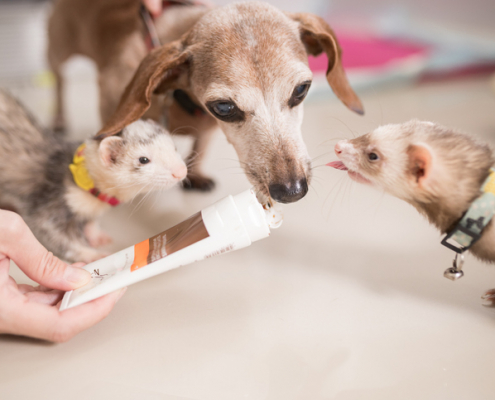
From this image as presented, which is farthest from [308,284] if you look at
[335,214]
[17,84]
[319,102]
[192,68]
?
[17,84]

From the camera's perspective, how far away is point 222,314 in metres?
0.96

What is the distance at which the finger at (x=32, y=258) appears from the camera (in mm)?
820

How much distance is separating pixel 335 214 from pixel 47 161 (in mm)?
836

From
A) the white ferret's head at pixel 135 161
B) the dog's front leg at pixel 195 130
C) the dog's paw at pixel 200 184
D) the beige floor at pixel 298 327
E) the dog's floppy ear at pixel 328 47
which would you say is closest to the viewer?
the beige floor at pixel 298 327

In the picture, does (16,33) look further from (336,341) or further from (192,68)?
(336,341)

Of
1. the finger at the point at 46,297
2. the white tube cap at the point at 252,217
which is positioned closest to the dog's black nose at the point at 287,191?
the white tube cap at the point at 252,217

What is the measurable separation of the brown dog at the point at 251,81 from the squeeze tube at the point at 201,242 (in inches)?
5.2

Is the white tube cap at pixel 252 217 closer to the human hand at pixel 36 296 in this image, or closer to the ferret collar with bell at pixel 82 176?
the human hand at pixel 36 296

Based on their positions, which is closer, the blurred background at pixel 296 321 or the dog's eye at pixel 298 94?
the blurred background at pixel 296 321

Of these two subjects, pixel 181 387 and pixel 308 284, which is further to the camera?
pixel 308 284

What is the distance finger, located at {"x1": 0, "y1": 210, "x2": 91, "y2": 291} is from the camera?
2.69 ft

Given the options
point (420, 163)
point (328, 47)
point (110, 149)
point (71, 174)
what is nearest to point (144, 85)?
point (110, 149)

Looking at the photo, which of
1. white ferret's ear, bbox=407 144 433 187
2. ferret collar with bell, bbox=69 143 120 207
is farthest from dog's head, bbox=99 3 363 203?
white ferret's ear, bbox=407 144 433 187

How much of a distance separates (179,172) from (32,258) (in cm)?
37
